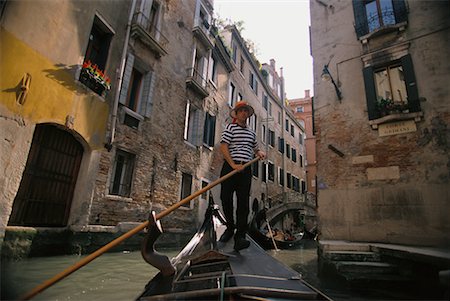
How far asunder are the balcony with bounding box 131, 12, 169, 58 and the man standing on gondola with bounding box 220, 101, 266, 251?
507cm

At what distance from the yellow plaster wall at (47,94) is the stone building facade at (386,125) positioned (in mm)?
4898

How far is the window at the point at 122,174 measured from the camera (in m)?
5.82

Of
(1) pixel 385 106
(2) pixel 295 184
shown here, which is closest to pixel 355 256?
(1) pixel 385 106

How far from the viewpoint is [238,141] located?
253cm

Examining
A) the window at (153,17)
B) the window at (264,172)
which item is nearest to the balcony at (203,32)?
the window at (153,17)

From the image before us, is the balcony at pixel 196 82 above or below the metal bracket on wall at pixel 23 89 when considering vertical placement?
above

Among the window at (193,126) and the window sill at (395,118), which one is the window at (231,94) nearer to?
the window at (193,126)

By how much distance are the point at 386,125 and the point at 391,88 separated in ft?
2.98

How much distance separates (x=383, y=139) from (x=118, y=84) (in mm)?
5877

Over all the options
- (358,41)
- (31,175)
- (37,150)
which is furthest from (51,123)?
(358,41)

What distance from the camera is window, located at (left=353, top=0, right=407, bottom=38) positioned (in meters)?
5.73

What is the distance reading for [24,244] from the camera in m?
3.74

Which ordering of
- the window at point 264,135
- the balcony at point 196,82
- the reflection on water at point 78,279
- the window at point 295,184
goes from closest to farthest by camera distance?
the reflection on water at point 78,279, the balcony at point 196,82, the window at point 264,135, the window at point 295,184

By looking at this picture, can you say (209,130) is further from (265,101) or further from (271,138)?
(265,101)
